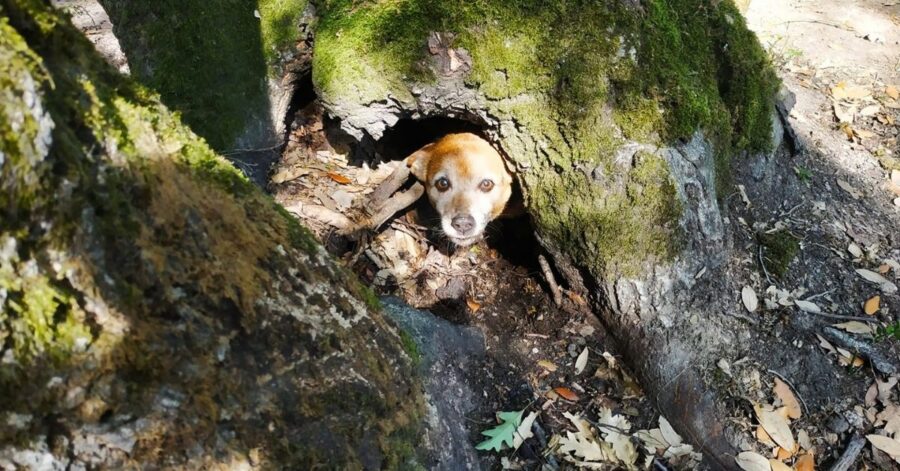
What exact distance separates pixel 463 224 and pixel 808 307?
2370 millimetres

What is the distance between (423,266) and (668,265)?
69.4 inches

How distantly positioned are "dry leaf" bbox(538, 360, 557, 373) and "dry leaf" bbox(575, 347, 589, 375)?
136 millimetres

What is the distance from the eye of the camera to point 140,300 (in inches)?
52.8

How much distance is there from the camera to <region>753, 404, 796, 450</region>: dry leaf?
3.41 meters

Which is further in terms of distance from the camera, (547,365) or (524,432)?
(547,365)

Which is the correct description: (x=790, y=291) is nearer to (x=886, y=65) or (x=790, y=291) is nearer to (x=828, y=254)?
(x=828, y=254)

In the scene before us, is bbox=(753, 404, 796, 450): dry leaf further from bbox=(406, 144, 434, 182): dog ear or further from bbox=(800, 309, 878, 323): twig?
bbox=(406, 144, 434, 182): dog ear

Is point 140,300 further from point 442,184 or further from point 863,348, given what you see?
point 863,348

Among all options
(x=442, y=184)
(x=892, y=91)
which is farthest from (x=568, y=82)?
(x=892, y=91)

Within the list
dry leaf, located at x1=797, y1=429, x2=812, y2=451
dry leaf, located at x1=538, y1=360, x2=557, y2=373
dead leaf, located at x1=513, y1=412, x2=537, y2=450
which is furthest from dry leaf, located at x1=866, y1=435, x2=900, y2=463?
dead leaf, located at x1=513, y1=412, x2=537, y2=450

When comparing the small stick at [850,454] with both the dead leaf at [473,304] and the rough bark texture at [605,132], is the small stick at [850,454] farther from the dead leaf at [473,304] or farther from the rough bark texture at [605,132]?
the dead leaf at [473,304]

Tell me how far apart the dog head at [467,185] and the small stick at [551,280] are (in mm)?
640

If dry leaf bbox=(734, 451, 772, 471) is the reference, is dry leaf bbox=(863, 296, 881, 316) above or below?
above

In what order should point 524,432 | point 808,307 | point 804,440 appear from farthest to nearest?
point 808,307
point 804,440
point 524,432
